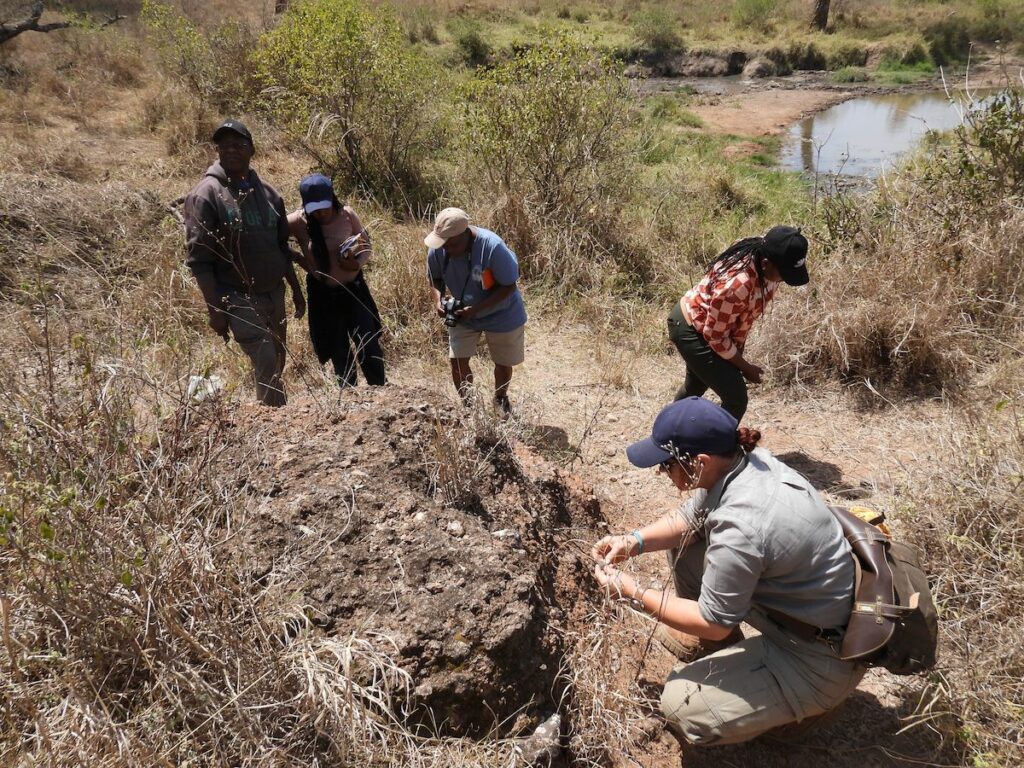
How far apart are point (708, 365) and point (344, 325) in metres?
2.00

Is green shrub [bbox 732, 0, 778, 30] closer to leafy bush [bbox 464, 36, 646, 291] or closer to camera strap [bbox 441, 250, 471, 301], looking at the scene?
leafy bush [bbox 464, 36, 646, 291]

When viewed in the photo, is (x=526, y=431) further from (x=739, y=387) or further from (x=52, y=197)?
(x=52, y=197)

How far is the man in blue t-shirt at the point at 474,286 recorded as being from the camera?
3.45 metres

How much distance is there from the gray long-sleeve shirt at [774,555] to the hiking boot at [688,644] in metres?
0.49

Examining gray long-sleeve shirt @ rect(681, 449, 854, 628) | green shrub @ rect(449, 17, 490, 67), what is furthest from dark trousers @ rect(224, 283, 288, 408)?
green shrub @ rect(449, 17, 490, 67)

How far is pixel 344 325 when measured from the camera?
3742 millimetres

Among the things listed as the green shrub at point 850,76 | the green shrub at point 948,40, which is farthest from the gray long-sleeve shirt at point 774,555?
the green shrub at point 948,40

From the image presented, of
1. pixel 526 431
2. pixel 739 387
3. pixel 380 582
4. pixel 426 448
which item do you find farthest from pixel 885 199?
pixel 380 582

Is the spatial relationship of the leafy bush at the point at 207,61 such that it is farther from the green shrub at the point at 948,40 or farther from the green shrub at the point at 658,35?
the green shrub at the point at 948,40

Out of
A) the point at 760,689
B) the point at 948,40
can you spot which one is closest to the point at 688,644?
the point at 760,689

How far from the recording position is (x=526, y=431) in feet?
10.6

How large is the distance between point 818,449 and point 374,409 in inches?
111

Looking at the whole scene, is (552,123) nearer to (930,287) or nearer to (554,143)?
(554,143)

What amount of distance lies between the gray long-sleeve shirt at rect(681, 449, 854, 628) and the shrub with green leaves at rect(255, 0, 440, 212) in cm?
552
